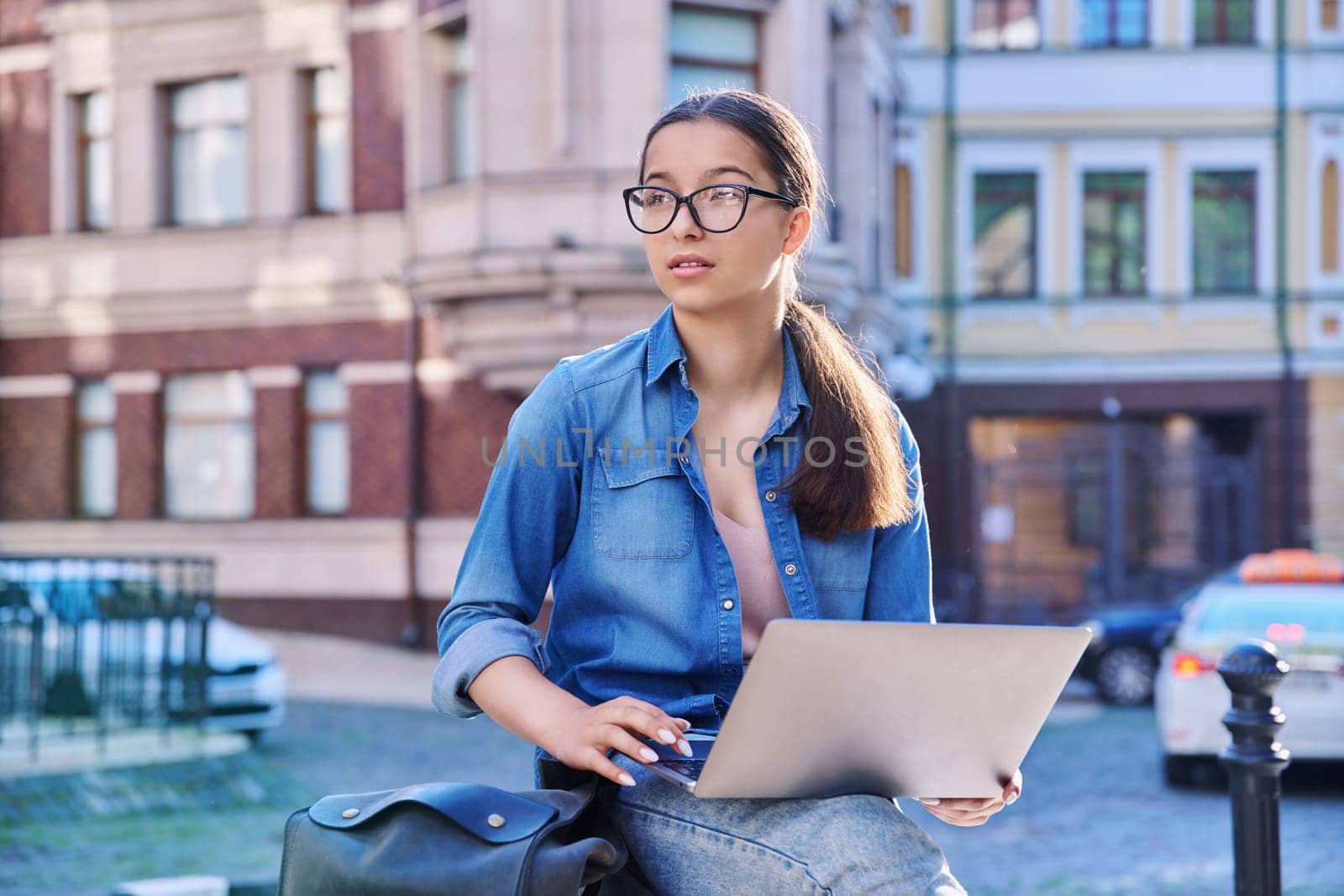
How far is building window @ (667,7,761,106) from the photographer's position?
16672mm

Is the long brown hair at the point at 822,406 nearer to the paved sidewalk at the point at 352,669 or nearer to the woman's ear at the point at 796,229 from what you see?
the woman's ear at the point at 796,229

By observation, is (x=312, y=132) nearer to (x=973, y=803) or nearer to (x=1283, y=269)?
(x=1283, y=269)

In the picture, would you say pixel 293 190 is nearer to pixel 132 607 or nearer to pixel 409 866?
pixel 132 607

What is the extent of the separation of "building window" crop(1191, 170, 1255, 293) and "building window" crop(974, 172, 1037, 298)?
2318 millimetres

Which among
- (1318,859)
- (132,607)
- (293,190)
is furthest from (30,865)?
(293,190)

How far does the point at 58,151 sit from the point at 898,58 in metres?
11.7

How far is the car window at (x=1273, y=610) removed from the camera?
413 inches

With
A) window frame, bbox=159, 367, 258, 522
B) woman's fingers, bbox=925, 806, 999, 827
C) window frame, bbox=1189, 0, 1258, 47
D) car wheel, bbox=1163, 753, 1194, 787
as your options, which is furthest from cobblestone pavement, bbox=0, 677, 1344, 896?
window frame, bbox=1189, 0, 1258, 47

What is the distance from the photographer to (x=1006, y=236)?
24.2 metres

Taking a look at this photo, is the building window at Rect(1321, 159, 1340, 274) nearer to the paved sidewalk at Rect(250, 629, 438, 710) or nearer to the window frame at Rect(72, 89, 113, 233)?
the paved sidewalk at Rect(250, 629, 438, 710)

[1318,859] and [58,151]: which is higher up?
[58,151]

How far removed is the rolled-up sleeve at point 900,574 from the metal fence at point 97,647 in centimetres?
855

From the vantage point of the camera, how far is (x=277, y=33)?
806 inches

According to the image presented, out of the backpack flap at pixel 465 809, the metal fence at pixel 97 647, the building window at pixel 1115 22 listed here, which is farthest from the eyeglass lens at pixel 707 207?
the building window at pixel 1115 22
